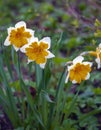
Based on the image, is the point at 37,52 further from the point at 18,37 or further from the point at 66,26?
the point at 66,26

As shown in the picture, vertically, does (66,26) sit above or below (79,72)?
above

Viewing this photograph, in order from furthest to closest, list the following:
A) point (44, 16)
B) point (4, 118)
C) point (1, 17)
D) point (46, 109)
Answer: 1. point (44, 16)
2. point (1, 17)
3. point (4, 118)
4. point (46, 109)

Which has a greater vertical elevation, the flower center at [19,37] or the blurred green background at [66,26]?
the blurred green background at [66,26]

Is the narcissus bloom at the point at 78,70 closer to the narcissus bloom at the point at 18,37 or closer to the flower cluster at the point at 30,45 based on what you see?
the flower cluster at the point at 30,45

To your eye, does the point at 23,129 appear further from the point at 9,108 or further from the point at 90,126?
the point at 90,126

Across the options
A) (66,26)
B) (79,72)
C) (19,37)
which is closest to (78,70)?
(79,72)

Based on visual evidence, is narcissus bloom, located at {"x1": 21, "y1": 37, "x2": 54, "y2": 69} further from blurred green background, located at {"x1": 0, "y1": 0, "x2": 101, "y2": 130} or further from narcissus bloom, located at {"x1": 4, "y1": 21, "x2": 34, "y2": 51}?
blurred green background, located at {"x1": 0, "y1": 0, "x2": 101, "y2": 130}

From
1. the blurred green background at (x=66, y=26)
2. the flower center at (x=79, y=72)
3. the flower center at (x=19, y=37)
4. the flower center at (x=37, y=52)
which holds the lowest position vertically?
the flower center at (x=79, y=72)

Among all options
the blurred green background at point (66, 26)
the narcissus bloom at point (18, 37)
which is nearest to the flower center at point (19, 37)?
the narcissus bloom at point (18, 37)

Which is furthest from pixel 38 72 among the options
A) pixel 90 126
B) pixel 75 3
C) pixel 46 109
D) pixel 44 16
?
pixel 75 3
